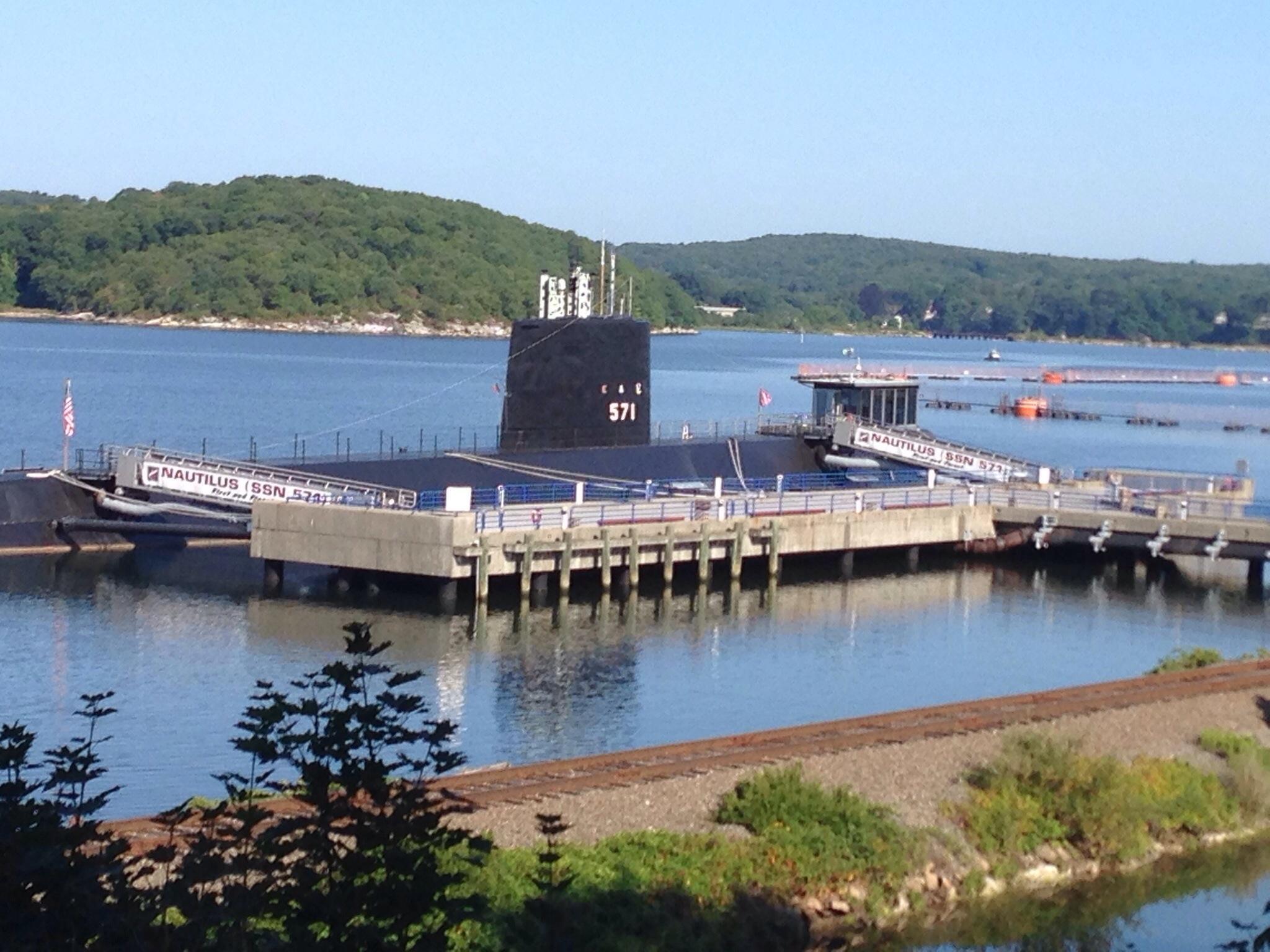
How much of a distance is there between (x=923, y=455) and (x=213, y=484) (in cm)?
1973

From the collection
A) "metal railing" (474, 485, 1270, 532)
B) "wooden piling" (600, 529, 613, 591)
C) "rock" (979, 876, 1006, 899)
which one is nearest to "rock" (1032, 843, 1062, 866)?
"rock" (979, 876, 1006, 899)

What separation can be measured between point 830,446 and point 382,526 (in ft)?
59.9

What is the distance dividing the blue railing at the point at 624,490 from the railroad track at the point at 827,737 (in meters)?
13.1

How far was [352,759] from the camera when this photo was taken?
9695mm

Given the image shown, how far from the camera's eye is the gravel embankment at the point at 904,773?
57.3ft

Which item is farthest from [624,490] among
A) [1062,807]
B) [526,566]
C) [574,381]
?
[1062,807]

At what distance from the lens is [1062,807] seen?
19.7 m

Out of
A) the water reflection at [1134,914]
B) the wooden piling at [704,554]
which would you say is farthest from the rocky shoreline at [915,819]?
the wooden piling at [704,554]

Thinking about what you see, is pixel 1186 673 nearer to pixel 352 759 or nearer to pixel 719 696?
pixel 719 696

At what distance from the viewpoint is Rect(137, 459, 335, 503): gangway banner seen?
35.6 meters

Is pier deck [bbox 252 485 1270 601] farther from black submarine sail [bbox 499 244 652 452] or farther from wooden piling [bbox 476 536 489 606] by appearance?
black submarine sail [bbox 499 244 652 452]

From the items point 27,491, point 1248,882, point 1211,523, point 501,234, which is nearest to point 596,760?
point 1248,882

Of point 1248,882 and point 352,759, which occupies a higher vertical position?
point 352,759

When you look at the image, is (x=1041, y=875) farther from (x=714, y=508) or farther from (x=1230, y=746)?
(x=714, y=508)
